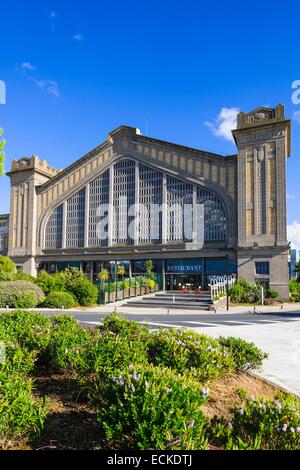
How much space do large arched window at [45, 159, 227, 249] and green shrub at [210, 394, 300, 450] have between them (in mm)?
35568

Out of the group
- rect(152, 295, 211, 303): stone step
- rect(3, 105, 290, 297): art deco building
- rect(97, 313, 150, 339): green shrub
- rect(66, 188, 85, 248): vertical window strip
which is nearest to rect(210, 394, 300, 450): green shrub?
rect(97, 313, 150, 339): green shrub

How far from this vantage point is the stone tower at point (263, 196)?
34812 mm

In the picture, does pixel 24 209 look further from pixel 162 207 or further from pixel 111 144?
pixel 162 207

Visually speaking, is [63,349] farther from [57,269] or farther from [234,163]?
[57,269]

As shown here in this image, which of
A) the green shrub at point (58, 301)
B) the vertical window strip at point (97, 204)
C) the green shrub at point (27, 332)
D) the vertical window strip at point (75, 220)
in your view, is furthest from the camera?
the vertical window strip at point (75, 220)

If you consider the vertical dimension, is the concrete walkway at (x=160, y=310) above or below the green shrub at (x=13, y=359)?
below

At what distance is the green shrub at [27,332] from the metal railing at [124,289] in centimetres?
2402

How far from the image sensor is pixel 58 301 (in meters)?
27.1

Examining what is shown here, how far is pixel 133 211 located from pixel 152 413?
40786 mm

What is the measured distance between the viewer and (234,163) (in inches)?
1524

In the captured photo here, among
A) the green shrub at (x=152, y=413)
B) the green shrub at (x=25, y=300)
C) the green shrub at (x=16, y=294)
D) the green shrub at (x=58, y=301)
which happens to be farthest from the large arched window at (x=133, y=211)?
the green shrub at (x=152, y=413)

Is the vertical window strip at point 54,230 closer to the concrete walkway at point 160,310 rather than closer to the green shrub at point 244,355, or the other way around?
the concrete walkway at point 160,310

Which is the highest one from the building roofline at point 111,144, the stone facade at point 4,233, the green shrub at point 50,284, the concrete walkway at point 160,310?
the building roofline at point 111,144
